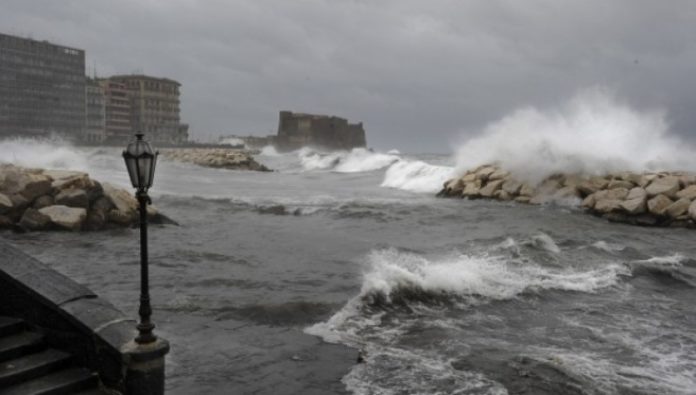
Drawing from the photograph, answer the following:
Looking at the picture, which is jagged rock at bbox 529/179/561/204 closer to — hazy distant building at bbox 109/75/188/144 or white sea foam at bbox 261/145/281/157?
white sea foam at bbox 261/145/281/157

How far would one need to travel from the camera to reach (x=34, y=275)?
17.2 feet

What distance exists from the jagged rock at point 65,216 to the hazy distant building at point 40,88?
108783 millimetres

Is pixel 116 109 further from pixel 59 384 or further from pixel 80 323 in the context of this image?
pixel 59 384

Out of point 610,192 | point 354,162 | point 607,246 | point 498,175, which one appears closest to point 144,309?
point 607,246

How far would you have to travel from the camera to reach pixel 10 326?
508 cm

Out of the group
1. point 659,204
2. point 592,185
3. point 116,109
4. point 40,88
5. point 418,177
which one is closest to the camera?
point 659,204

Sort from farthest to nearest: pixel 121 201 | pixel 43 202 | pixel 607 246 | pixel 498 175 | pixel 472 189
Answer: pixel 498 175, pixel 472 189, pixel 121 201, pixel 43 202, pixel 607 246

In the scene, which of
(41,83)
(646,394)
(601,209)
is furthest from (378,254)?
(41,83)

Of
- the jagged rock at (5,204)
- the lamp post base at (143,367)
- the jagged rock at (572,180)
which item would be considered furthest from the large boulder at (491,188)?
the lamp post base at (143,367)

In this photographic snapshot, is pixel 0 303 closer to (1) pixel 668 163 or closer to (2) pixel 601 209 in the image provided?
(2) pixel 601 209

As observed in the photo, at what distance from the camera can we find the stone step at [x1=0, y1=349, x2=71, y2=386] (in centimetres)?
452

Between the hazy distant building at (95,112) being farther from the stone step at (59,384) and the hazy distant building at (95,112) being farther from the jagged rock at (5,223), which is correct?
the stone step at (59,384)

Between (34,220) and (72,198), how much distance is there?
1.20 m

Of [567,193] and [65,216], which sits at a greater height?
[567,193]
